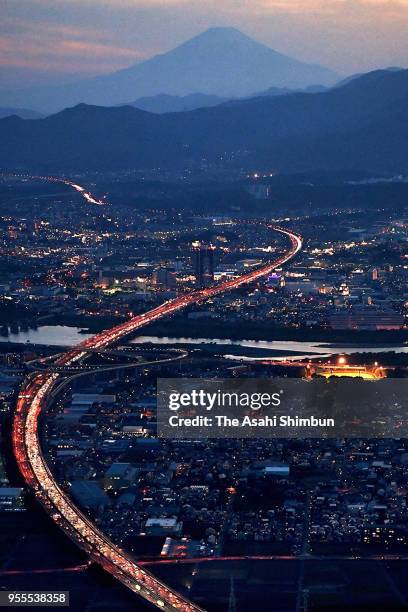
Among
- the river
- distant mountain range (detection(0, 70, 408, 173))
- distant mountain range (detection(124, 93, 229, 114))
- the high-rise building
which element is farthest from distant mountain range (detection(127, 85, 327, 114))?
the river

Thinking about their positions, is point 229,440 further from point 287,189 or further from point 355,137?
point 355,137

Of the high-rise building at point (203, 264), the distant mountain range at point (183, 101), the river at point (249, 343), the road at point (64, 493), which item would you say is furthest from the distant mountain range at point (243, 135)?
the road at point (64, 493)

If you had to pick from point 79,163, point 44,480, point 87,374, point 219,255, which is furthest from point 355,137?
point 44,480

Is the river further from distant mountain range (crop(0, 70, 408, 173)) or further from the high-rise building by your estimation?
distant mountain range (crop(0, 70, 408, 173))

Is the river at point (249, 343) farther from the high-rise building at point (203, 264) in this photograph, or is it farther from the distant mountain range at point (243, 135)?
the distant mountain range at point (243, 135)

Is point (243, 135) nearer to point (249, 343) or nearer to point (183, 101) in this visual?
point (183, 101)
